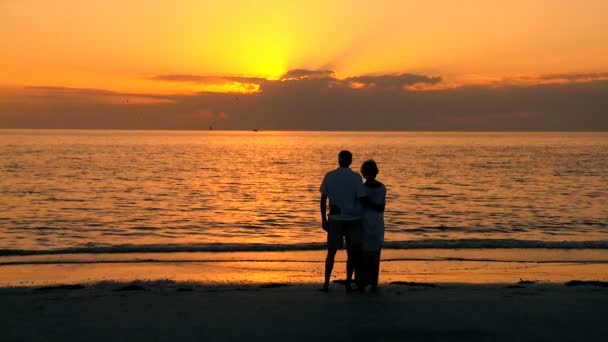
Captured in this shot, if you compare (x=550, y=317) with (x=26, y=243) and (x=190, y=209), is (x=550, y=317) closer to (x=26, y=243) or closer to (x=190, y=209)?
(x=26, y=243)

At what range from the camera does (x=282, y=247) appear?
1789cm

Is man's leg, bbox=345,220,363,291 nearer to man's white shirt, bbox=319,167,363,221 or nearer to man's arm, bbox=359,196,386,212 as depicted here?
man's white shirt, bbox=319,167,363,221

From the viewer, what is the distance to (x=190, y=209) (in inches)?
1164

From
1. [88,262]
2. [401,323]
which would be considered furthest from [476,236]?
[401,323]

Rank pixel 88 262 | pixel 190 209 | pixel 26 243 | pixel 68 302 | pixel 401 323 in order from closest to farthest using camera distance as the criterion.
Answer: pixel 401 323 → pixel 68 302 → pixel 88 262 → pixel 26 243 → pixel 190 209

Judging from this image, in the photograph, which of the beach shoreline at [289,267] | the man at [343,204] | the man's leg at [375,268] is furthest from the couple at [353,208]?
the beach shoreline at [289,267]

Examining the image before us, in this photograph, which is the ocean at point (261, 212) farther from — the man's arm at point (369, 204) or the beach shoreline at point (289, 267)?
the man's arm at point (369, 204)

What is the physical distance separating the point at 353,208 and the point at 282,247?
342 inches

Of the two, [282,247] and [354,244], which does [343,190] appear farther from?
[282,247]

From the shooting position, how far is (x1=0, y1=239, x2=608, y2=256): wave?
17516 mm

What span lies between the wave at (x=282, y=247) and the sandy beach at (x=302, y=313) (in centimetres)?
671

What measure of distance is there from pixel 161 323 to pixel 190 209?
850 inches

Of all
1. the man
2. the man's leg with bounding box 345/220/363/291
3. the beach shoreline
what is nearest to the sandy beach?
the man's leg with bounding box 345/220/363/291

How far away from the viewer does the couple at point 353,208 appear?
9.39 metres
